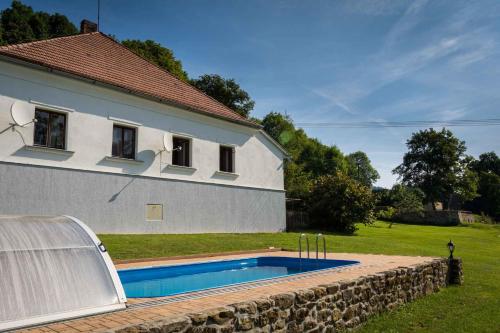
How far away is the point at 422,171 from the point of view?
232ft

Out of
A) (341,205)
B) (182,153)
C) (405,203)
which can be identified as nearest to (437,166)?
(405,203)

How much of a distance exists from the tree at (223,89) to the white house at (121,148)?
17.5 m

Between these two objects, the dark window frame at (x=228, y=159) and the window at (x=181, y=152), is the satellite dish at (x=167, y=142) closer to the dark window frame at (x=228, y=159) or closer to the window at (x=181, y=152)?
the window at (x=181, y=152)

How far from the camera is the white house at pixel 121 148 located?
14.8 meters

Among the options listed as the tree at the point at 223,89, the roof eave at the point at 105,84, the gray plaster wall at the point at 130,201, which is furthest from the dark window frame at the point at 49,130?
the tree at the point at 223,89

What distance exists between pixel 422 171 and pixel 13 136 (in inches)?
2709

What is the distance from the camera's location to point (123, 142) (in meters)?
18.1

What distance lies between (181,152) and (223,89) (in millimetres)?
22011

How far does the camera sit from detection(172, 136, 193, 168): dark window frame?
20.5 metres

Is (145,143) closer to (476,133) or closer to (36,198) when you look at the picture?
(36,198)

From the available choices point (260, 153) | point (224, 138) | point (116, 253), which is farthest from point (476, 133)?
point (116, 253)

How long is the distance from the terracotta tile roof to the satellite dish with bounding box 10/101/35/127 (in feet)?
5.70

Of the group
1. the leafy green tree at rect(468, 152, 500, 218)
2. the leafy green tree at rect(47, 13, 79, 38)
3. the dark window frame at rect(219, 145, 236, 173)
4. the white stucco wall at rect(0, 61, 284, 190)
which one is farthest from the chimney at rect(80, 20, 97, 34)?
the leafy green tree at rect(468, 152, 500, 218)

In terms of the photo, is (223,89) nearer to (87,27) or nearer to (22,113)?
(87,27)
